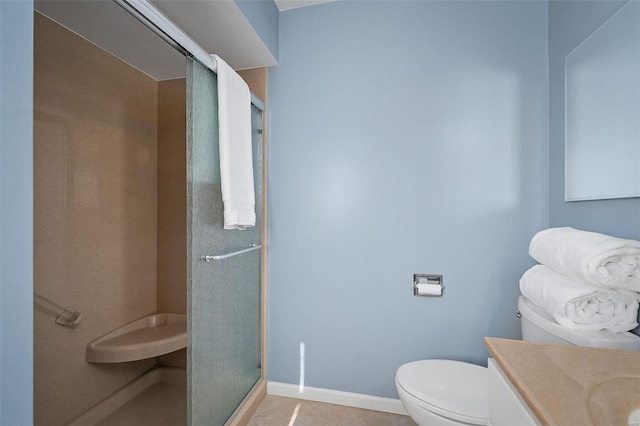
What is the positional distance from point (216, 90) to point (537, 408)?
152 cm

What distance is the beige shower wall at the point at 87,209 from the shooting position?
1.59m

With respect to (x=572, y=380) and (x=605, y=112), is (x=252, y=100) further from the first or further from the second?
(x=572, y=380)

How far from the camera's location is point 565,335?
99 cm

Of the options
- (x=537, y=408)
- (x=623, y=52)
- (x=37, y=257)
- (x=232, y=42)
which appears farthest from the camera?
(x=232, y=42)

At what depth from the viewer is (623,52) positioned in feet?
3.51

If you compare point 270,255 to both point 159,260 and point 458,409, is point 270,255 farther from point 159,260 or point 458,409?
point 458,409

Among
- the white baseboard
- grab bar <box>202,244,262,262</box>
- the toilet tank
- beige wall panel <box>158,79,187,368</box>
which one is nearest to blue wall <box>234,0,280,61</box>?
beige wall panel <box>158,79,187,368</box>

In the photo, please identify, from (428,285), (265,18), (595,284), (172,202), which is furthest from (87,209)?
(595,284)

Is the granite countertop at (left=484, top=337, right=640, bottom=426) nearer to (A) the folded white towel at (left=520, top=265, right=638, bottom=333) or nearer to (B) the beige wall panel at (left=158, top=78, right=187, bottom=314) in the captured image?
(A) the folded white towel at (left=520, top=265, right=638, bottom=333)

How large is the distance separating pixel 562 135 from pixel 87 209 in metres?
2.60

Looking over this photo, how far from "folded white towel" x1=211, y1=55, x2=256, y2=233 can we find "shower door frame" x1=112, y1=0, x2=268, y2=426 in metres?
0.11

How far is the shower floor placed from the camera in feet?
5.88

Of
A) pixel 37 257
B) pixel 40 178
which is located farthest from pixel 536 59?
pixel 37 257
